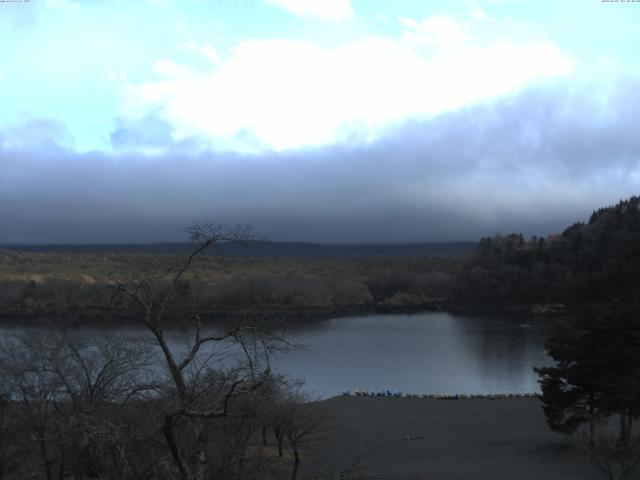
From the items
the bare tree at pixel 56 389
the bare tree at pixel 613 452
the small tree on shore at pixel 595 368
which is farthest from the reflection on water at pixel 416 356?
the bare tree at pixel 613 452

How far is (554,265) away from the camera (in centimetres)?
8200

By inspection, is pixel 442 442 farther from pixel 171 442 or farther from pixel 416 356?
pixel 416 356

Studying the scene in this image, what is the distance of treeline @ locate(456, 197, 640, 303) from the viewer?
76.3 m

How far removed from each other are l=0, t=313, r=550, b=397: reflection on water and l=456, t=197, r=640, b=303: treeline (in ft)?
61.2

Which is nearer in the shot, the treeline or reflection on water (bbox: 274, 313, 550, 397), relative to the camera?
reflection on water (bbox: 274, 313, 550, 397)

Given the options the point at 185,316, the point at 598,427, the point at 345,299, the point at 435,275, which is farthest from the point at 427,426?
the point at 435,275

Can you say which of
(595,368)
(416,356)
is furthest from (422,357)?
(595,368)

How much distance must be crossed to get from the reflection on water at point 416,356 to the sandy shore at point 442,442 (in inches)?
180

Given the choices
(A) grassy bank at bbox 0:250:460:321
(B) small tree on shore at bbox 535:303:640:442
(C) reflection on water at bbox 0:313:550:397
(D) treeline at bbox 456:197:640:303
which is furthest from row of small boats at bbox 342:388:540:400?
(D) treeline at bbox 456:197:640:303

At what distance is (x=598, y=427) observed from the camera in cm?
1959

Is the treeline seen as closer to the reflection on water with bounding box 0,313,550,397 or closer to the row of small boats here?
the reflection on water with bounding box 0,313,550,397

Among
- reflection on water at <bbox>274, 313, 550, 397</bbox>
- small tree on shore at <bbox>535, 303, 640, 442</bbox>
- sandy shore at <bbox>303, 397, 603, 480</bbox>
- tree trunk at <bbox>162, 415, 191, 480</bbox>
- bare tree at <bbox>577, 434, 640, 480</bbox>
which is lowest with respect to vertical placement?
reflection on water at <bbox>274, 313, 550, 397</bbox>

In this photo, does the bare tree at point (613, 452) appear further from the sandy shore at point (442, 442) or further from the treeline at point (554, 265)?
the treeline at point (554, 265)

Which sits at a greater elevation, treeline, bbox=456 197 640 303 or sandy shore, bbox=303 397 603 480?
treeline, bbox=456 197 640 303
